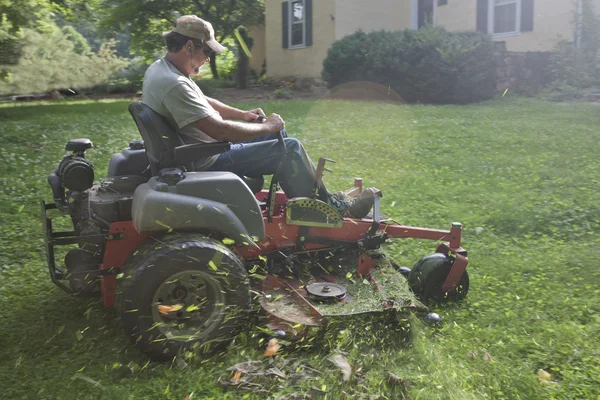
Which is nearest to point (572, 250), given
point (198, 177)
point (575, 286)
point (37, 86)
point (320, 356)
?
point (575, 286)

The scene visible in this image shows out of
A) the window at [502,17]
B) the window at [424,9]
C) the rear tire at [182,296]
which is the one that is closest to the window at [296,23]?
the window at [424,9]

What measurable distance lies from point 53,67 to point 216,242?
18235mm

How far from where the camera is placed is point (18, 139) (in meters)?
9.12

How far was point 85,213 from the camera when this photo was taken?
390 centimetres

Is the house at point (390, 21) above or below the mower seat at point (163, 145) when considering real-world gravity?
above

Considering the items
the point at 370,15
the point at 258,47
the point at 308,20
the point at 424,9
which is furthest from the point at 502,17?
the point at 258,47

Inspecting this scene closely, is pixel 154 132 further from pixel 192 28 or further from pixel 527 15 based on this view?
pixel 527 15

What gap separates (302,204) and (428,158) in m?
4.96

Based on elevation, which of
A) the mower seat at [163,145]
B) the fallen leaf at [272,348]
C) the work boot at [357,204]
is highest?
the mower seat at [163,145]

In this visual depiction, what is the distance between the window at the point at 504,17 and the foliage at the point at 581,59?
1.68m

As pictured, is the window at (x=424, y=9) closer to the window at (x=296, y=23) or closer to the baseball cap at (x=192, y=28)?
the window at (x=296, y=23)

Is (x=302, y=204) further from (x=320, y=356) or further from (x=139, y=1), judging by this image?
(x=139, y=1)

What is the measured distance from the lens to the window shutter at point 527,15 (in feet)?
52.5

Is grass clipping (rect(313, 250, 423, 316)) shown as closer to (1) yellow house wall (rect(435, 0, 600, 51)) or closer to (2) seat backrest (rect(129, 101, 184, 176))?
(2) seat backrest (rect(129, 101, 184, 176))
